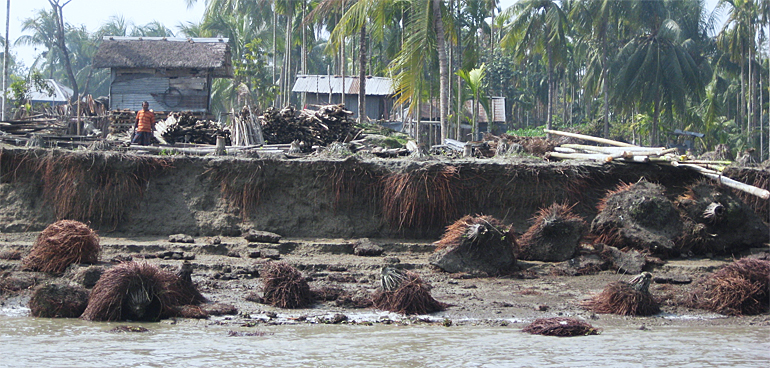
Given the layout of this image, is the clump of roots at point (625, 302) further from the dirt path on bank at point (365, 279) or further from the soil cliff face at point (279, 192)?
the soil cliff face at point (279, 192)

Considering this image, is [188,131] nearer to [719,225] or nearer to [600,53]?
A: [719,225]

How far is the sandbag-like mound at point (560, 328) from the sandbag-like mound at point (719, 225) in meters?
4.66

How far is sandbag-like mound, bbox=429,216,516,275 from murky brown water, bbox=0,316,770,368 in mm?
2438

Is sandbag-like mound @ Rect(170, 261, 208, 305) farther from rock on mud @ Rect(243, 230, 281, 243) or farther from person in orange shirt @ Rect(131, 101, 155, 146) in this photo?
person in orange shirt @ Rect(131, 101, 155, 146)

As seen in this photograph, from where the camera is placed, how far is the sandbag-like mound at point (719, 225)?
39.7 ft

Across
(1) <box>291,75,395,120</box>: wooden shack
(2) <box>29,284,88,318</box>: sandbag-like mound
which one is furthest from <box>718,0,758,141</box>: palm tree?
(2) <box>29,284,88,318</box>: sandbag-like mound

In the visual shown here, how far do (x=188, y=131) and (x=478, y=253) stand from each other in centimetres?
1037

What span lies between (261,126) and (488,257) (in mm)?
9769

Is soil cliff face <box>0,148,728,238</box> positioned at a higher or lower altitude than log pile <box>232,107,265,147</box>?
lower

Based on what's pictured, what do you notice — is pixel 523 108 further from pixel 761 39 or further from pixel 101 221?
pixel 101 221

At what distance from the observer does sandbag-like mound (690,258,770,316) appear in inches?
375

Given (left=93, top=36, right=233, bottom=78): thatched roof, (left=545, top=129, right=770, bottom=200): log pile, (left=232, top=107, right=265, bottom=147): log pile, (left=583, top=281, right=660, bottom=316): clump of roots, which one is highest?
(left=93, top=36, right=233, bottom=78): thatched roof

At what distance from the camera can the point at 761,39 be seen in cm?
4028

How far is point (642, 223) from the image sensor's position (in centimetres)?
1195
